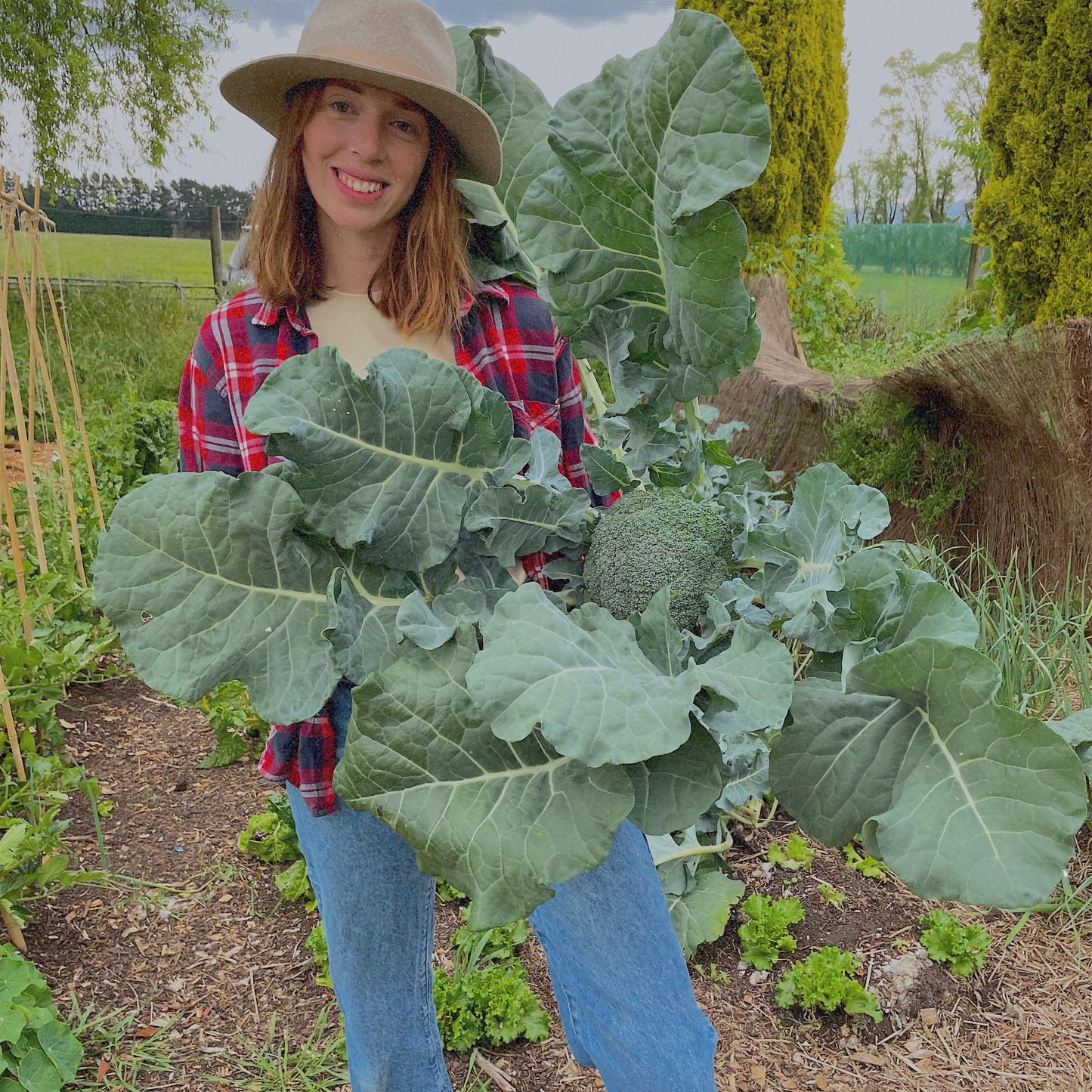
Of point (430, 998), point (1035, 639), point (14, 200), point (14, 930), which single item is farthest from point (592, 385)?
point (14, 200)

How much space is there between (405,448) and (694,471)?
292mm

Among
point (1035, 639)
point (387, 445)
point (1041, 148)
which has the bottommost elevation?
point (1035, 639)

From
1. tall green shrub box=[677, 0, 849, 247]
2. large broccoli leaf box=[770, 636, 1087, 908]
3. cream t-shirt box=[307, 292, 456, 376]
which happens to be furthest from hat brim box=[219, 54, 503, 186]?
tall green shrub box=[677, 0, 849, 247]

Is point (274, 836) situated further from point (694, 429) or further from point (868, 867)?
point (694, 429)

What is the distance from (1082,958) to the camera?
194 cm

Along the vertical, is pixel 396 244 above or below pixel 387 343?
above

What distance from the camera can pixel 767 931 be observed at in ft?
6.35

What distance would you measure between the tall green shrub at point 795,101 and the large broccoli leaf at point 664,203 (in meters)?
3.74

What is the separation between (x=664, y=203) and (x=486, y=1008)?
65.0 inches

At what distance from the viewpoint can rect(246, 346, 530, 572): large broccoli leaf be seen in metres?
0.80

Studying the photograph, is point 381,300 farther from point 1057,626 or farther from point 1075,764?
point 1057,626

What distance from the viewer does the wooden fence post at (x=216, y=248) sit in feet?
29.5

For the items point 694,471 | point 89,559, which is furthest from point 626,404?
point 89,559

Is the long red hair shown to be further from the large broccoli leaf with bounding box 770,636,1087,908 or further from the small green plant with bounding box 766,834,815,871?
the small green plant with bounding box 766,834,815,871
